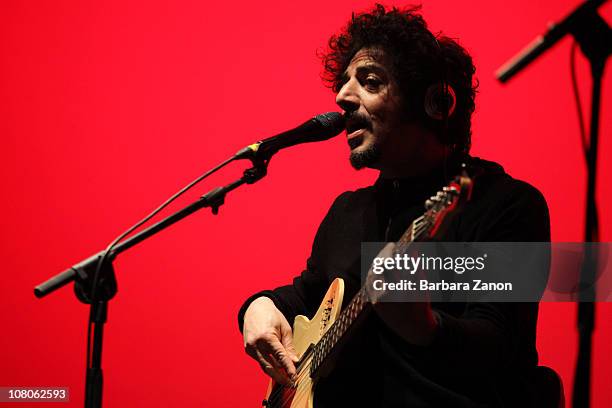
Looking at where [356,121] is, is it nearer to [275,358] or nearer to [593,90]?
[275,358]

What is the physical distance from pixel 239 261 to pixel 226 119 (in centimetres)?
50

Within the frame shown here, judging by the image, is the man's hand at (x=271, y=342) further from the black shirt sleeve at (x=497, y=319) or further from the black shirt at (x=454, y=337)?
the black shirt sleeve at (x=497, y=319)

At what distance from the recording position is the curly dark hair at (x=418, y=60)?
71.9 inches

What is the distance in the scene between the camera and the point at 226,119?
7.70 feet

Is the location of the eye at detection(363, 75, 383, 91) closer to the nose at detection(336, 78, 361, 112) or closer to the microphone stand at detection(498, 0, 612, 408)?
the nose at detection(336, 78, 361, 112)

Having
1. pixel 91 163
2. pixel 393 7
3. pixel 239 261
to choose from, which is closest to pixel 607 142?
pixel 393 7

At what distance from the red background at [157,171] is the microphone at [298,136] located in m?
0.69

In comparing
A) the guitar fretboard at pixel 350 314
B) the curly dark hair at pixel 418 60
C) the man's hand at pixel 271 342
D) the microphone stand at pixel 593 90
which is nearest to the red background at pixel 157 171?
the curly dark hair at pixel 418 60

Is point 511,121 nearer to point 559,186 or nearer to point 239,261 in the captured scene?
point 559,186

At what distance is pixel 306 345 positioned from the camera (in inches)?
68.5

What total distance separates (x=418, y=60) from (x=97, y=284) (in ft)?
3.48

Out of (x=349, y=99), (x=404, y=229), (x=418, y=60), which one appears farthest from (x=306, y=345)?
(x=418, y=60)

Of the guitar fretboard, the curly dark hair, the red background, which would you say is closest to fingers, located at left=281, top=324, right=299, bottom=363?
the guitar fretboard

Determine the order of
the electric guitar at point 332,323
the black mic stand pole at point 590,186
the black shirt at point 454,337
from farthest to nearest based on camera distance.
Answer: the black shirt at point 454,337 < the electric guitar at point 332,323 < the black mic stand pole at point 590,186
